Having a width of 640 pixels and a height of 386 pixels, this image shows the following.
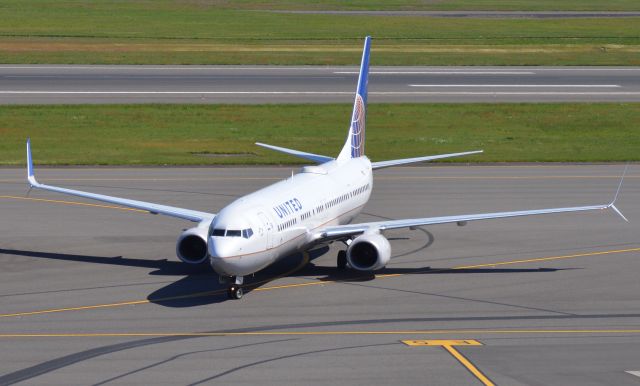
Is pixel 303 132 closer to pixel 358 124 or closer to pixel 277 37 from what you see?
pixel 358 124

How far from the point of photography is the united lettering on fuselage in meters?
39.3

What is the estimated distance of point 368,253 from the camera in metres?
40.8

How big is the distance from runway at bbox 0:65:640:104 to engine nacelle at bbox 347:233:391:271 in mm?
50214

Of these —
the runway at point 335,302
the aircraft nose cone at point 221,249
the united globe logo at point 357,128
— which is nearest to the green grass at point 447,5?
the runway at point 335,302

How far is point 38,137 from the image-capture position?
248 feet

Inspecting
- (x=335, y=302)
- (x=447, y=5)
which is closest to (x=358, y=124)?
(x=335, y=302)

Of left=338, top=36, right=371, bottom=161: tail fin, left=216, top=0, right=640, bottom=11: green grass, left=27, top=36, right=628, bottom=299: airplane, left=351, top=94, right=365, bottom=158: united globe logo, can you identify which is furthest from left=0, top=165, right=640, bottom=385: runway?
left=216, top=0, right=640, bottom=11: green grass

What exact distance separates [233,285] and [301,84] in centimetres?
6284

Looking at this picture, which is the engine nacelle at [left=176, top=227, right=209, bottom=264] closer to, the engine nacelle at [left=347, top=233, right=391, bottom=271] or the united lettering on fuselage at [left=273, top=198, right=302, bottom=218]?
the united lettering on fuselage at [left=273, top=198, right=302, bottom=218]

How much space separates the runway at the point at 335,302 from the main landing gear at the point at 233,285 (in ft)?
1.27

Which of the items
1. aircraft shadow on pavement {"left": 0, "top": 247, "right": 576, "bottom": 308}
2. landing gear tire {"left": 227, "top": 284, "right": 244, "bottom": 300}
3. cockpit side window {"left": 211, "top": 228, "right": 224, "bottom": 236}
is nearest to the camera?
cockpit side window {"left": 211, "top": 228, "right": 224, "bottom": 236}

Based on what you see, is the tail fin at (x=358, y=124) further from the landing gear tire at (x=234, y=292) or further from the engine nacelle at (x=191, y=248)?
the landing gear tire at (x=234, y=292)

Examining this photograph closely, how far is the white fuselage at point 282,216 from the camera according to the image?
1442 inches

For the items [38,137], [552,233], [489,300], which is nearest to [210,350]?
[489,300]
